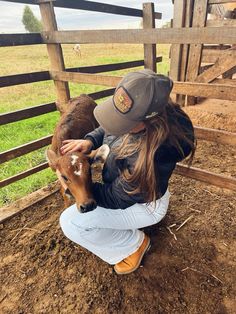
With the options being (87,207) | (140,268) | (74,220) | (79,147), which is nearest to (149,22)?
(79,147)

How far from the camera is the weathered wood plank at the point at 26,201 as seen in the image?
341cm

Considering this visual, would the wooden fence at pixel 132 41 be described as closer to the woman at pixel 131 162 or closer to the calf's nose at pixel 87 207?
the woman at pixel 131 162

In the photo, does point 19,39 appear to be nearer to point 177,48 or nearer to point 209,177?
point 177,48

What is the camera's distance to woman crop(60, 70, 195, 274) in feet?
5.56

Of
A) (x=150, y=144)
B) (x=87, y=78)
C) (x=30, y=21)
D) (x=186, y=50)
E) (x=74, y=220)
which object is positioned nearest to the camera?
(x=150, y=144)

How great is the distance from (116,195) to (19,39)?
7.92 ft

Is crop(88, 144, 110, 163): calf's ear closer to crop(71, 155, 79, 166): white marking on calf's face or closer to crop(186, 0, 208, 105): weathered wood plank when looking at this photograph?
crop(71, 155, 79, 166): white marking on calf's face

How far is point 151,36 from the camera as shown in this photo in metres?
2.71

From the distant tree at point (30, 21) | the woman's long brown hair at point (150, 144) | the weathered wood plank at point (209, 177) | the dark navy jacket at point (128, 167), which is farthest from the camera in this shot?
the distant tree at point (30, 21)

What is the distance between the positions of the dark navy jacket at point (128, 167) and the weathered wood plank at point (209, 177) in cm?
84

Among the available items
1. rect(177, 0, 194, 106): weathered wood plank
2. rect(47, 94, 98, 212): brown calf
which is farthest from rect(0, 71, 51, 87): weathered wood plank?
rect(177, 0, 194, 106): weathered wood plank

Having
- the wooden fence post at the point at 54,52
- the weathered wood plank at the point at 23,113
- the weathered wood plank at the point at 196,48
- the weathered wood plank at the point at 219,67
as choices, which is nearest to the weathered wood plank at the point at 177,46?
the weathered wood plank at the point at 196,48

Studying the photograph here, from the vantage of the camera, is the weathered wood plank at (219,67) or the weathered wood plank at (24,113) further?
the weathered wood plank at (219,67)

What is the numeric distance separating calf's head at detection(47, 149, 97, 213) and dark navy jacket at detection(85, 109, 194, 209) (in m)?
0.09
